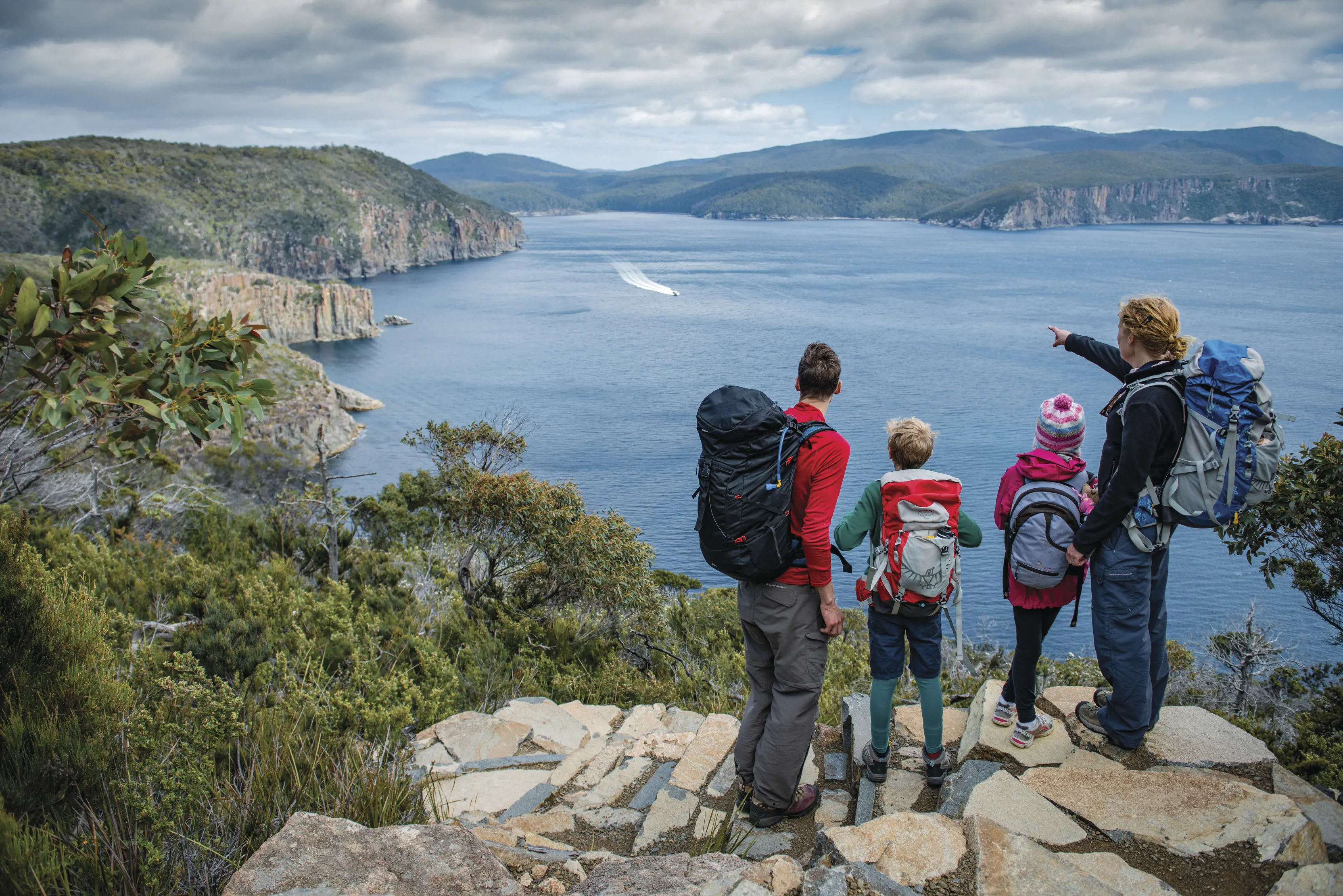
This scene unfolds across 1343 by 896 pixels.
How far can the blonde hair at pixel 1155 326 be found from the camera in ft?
12.3

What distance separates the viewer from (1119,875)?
3025 mm

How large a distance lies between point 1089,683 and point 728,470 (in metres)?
9.08

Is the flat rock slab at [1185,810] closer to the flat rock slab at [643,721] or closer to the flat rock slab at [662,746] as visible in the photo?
the flat rock slab at [662,746]

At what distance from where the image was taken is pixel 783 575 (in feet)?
12.6

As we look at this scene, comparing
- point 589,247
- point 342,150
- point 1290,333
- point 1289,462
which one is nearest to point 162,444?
point 1289,462

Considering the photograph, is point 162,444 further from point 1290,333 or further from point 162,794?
point 1290,333

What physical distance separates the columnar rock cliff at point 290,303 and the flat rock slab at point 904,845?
76.1 metres

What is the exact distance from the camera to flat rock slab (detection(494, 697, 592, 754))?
5926 mm

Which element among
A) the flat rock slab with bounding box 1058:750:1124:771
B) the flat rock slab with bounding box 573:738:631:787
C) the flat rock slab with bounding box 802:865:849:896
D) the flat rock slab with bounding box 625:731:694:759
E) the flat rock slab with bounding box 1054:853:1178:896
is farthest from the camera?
the flat rock slab with bounding box 625:731:694:759

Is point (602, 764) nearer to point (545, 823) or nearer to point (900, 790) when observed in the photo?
point (545, 823)

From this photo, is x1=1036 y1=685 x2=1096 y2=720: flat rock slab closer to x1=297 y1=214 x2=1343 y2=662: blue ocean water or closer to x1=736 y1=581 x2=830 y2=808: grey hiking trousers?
x1=736 y1=581 x2=830 y2=808: grey hiking trousers

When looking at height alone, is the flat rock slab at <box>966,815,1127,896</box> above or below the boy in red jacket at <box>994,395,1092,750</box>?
below

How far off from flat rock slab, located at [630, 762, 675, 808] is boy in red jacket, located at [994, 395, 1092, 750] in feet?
6.25

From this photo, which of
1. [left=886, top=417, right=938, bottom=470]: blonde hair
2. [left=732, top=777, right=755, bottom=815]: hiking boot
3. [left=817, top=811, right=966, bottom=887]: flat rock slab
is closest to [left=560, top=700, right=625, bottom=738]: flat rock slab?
[left=732, top=777, right=755, bottom=815]: hiking boot
